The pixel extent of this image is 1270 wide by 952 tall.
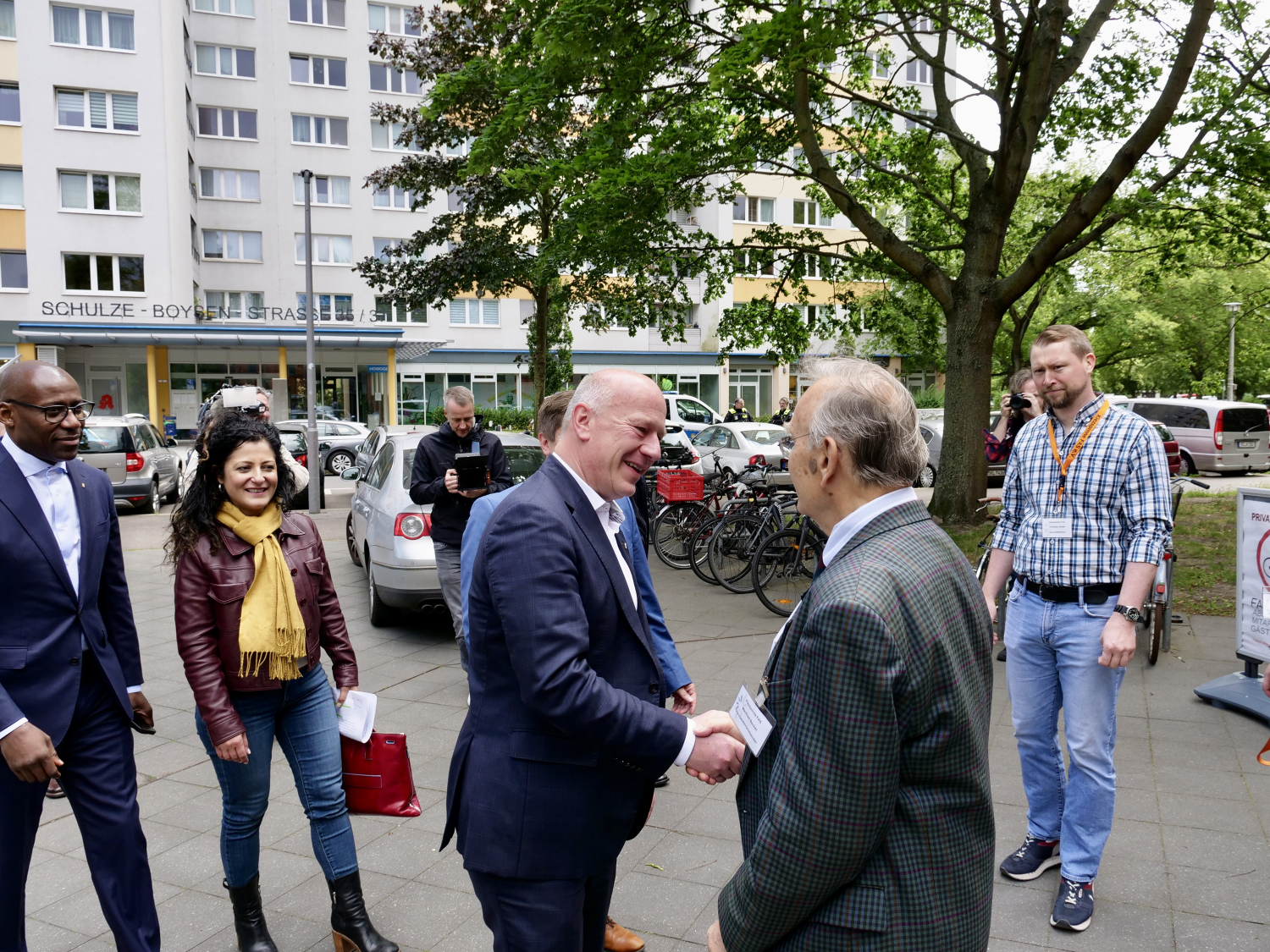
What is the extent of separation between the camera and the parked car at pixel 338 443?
24.5 metres

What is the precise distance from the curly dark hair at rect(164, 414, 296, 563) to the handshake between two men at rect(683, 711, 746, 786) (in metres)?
1.78

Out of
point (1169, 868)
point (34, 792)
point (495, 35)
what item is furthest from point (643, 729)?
point (495, 35)

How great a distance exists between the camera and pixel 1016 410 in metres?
5.89

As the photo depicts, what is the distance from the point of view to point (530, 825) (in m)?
2.00

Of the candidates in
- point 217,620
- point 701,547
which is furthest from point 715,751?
point 701,547

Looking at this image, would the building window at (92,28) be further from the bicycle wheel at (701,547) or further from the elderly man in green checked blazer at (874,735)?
the elderly man in green checked blazer at (874,735)

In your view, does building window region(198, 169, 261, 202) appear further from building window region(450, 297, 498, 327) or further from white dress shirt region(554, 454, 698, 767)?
white dress shirt region(554, 454, 698, 767)

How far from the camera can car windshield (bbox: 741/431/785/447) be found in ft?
65.1

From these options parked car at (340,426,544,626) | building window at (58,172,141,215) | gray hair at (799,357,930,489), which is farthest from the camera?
building window at (58,172,141,215)

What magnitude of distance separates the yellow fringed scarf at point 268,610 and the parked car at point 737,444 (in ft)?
52.8

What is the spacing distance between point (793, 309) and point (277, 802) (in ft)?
37.0

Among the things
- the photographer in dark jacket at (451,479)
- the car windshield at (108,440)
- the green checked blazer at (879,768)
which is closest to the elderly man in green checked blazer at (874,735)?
the green checked blazer at (879,768)

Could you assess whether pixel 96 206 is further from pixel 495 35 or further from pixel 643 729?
pixel 643 729

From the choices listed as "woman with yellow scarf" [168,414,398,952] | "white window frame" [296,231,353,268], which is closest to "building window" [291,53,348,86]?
"white window frame" [296,231,353,268]
